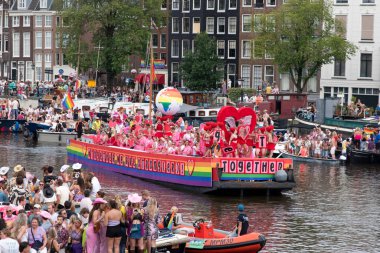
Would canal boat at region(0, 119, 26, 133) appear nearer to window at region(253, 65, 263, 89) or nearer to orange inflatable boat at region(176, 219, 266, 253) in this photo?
window at region(253, 65, 263, 89)

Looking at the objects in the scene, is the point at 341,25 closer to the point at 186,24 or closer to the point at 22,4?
the point at 186,24

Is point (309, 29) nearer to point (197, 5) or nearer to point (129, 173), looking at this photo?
point (197, 5)

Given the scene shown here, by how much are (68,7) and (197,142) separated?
157 feet

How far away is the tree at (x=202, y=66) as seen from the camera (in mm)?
92688

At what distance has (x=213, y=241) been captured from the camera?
98.3 ft

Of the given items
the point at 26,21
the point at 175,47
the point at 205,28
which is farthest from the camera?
the point at 26,21

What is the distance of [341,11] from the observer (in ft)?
286

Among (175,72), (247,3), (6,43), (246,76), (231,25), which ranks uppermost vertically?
(247,3)

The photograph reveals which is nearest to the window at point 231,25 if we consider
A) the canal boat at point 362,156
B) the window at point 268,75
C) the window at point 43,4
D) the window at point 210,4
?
the window at point 210,4

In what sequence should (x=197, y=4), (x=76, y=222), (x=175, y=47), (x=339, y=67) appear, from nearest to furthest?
(x=76, y=222) → (x=339, y=67) → (x=197, y=4) → (x=175, y=47)

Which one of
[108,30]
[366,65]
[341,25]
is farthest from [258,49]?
[108,30]

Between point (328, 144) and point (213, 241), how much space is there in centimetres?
3078

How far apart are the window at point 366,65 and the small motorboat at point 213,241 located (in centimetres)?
5790

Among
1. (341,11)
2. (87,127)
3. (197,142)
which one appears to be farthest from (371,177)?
(341,11)
